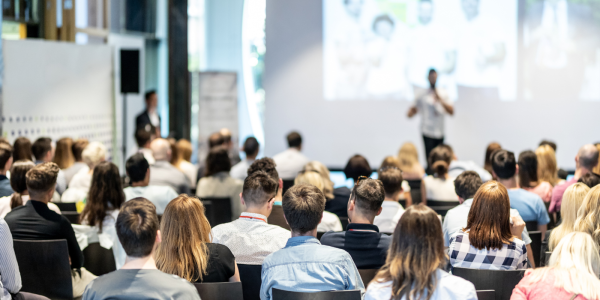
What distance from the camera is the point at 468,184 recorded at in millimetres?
3508

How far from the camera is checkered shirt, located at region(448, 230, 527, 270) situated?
262 cm

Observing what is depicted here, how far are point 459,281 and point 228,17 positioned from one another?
28.5 feet

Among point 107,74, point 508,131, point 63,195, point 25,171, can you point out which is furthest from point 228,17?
point 25,171

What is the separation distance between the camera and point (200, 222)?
8.06 feet

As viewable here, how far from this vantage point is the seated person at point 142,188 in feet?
13.1

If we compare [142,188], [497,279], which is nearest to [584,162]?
[497,279]

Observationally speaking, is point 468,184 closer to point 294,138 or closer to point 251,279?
point 251,279

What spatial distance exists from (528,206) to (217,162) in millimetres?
2560

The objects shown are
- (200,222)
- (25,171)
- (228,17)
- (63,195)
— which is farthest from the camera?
(228,17)

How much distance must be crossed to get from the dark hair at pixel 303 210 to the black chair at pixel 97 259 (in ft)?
5.34

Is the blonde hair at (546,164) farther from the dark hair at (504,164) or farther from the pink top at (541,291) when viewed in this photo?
the pink top at (541,291)

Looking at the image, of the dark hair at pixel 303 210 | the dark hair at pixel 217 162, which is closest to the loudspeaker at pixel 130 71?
the dark hair at pixel 217 162

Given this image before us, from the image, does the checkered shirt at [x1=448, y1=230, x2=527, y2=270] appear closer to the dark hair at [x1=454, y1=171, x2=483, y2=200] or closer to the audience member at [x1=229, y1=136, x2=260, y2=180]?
the dark hair at [x1=454, y1=171, x2=483, y2=200]

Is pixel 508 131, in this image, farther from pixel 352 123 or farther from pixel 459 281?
pixel 459 281
